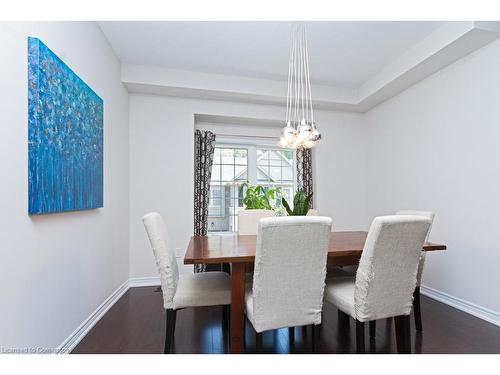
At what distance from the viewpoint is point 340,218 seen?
401 centimetres

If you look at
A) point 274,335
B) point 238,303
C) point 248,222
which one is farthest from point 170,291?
point 248,222

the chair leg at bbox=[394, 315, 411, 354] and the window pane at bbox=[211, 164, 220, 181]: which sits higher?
the window pane at bbox=[211, 164, 220, 181]

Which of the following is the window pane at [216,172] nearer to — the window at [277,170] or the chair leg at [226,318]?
the window at [277,170]

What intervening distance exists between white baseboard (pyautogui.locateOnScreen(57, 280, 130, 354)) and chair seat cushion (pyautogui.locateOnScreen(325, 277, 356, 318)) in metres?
1.82

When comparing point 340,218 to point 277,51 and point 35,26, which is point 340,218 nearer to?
point 277,51

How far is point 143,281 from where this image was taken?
3.33 metres

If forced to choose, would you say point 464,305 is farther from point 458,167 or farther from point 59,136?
point 59,136

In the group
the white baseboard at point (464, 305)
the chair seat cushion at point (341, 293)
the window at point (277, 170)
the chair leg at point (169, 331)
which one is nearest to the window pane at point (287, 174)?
the window at point (277, 170)

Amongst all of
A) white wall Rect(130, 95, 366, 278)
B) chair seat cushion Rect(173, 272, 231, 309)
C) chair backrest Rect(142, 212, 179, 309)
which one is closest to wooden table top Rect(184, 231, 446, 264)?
chair backrest Rect(142, 212, 179, 309)

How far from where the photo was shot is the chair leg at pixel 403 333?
1667mm

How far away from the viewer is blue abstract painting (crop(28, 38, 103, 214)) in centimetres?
144

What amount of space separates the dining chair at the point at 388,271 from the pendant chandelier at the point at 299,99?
3.43 feet

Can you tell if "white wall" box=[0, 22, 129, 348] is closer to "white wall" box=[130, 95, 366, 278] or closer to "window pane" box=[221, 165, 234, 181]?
"white wall" box=[130, 95, 366, 278]
